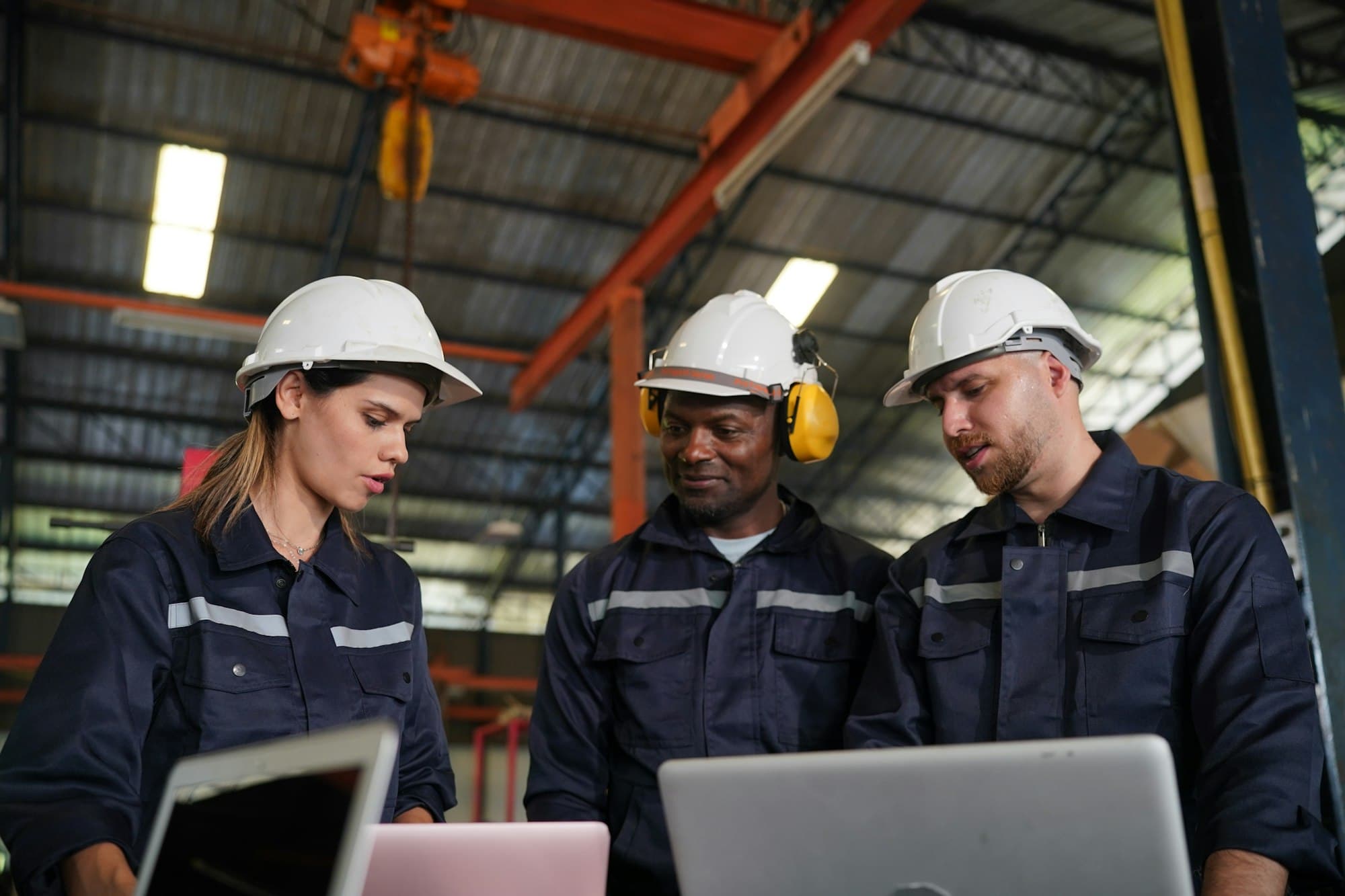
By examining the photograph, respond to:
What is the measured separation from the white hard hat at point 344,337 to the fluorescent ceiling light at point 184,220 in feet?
35.0

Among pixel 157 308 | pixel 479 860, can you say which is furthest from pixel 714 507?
pixel 157 308

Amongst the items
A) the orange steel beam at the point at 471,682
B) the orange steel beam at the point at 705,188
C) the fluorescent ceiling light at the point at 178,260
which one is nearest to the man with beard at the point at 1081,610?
the orange steel beam at the point at 705,188

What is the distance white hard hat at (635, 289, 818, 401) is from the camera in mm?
3604

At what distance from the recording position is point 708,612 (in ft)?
11.1

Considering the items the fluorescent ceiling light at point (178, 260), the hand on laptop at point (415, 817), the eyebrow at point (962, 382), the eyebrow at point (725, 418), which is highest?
the fluorescent ceiling light at point (178, 260)

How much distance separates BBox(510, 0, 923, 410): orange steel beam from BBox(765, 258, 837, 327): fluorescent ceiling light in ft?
15.9

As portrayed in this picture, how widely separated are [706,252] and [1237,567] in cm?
1301

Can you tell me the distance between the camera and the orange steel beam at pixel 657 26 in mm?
7055

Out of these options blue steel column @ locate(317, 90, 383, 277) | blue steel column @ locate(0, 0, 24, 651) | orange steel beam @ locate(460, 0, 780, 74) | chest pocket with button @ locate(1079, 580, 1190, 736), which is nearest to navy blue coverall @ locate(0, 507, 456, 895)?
chest pocket with button @ locate(1079, 580, 1190, 736)

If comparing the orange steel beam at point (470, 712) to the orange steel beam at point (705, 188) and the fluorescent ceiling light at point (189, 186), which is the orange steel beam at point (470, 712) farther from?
the fluorescent ceiling light at point (189, 186)

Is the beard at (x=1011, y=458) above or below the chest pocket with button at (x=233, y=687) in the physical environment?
above

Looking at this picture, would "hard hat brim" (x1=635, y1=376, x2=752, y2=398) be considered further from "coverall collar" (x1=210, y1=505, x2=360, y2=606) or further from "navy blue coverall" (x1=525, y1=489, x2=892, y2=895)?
"coverall collar" (x1=210, y1=505, x2=360, y2=606)

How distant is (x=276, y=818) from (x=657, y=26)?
21.6ft

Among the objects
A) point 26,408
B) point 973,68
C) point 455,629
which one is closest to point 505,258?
point 973,68
